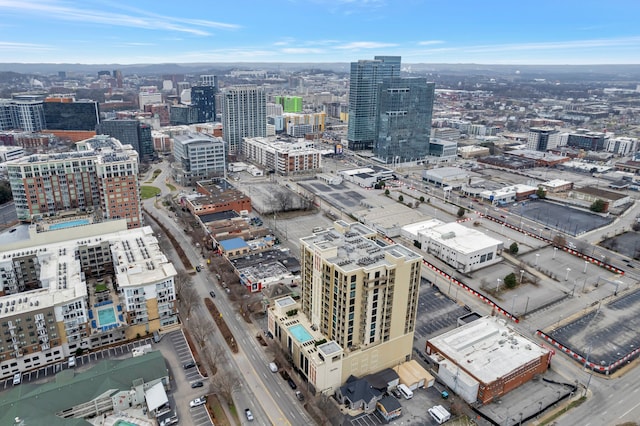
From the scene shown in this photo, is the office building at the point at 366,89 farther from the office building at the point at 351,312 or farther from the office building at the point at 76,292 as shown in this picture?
the office building at the point at 351,312

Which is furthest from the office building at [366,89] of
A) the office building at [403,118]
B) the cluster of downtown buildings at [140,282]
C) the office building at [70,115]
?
the office building at [70,115]

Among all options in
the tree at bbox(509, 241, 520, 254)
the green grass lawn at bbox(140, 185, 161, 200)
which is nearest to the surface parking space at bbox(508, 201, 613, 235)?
the tree at bbox(509, 241, 520, 254)

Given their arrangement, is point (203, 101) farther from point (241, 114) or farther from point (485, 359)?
point (485, 359)

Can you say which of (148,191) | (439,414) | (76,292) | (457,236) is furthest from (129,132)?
(439,414)

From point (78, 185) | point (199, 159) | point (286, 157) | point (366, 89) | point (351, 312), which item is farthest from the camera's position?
point (366, 89)

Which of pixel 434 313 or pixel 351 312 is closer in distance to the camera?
pixel 351 312

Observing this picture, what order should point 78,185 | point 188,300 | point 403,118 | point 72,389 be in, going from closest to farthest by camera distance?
point 72,389
point 188,300
point 78,185
point 403,118
